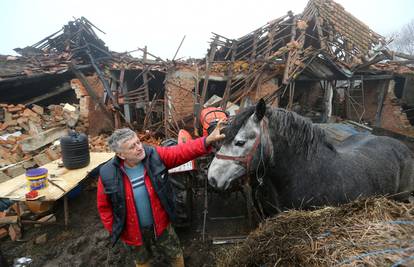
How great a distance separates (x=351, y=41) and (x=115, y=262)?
39.7 feet

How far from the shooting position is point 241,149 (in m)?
2.27

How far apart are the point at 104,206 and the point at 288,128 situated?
2248 mm

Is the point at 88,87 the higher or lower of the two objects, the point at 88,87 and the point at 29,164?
the higher

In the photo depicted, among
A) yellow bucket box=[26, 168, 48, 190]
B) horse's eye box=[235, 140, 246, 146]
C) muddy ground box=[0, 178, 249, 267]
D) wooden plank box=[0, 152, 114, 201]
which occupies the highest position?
horse's eye box=[235, 140, 246, 146]

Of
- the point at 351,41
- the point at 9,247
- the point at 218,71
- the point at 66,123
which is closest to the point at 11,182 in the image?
the point at 9,247

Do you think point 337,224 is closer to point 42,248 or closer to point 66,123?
point 42,248

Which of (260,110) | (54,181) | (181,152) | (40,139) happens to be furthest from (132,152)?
(40,139)

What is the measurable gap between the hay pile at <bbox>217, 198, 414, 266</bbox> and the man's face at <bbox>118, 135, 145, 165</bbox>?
52.4 inches

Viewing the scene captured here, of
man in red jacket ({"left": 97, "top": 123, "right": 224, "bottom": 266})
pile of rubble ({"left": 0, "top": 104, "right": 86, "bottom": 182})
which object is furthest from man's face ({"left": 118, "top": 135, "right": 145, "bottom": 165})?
pile of rubble ({"left": 0, "top": 104, "right": 86, "bottom": 182})

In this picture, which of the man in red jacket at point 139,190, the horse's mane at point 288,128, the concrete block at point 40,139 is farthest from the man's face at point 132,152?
the concrete block at point 40,139

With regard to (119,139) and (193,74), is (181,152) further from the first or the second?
(193,74)

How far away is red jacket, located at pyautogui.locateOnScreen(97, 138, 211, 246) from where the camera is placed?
7.57 ft

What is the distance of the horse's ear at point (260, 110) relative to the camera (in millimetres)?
2172

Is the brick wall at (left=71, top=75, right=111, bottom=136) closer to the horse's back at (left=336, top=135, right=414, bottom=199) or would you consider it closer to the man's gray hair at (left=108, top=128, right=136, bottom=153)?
the man's gray hair at (left=108, top=128, right=136, bottom=153)
